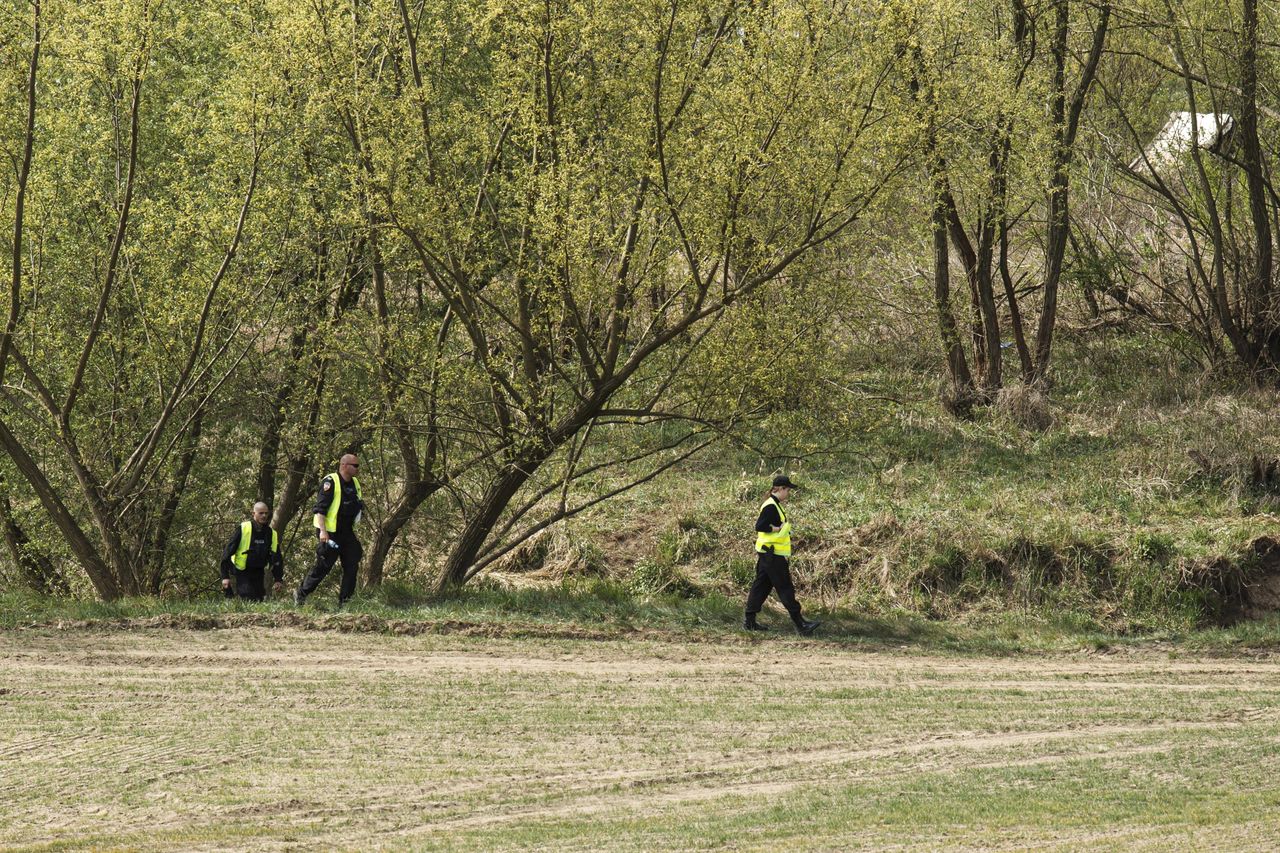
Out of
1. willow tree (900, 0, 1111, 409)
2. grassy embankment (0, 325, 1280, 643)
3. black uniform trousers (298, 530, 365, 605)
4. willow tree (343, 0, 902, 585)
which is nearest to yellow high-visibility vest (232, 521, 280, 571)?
grassy embankment (0, 325, 1280, 643)

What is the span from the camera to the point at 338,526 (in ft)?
55.8

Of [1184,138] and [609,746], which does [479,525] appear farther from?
[1184,138]

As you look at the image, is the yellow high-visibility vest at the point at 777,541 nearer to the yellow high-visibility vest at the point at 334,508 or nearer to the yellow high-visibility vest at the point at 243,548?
the yellow high-visibility vest at the point at 334,508

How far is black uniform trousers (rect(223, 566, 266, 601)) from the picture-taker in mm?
17891

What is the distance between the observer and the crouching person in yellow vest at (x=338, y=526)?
16.9 m

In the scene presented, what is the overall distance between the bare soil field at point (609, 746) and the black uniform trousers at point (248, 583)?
1.88 metres

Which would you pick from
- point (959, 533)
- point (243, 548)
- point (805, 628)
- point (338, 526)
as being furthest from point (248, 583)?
point (959, 533)

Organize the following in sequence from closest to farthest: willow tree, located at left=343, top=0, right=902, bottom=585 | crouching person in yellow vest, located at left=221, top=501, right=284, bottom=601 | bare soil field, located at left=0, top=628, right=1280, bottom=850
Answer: bare soil field, located at left=0, top=628, right=1280, bottom=850 < willow tree, located at left=343, top=0, right=902, bottom=585 < crouching person in yellow vest, located at left=221, top=501, right=284, bottom=601

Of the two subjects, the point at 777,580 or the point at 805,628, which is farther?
the point at 805,628

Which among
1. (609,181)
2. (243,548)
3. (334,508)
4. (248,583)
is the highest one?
(609,181)

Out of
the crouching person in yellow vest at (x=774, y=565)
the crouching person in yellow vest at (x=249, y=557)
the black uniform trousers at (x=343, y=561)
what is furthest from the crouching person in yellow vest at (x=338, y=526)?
the crouching person in yellow vest at (x=774, y=565)

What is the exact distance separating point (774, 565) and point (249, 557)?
627 cm

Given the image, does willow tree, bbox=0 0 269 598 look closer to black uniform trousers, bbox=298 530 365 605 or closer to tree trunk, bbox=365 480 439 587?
tree trunk, bbox=365 480 439 587

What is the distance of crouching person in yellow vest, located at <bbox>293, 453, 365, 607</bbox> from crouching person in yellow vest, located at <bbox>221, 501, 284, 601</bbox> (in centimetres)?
96
